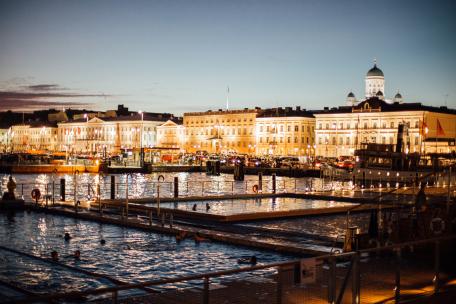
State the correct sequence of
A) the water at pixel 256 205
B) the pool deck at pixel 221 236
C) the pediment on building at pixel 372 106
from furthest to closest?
the pediment on building at pixel 372 106 < the water at pixel 256 205 < the pool deck at pixel 221 236

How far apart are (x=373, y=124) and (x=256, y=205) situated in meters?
105

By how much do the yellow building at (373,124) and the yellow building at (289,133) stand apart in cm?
550

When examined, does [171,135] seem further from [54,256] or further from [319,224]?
[54,256]

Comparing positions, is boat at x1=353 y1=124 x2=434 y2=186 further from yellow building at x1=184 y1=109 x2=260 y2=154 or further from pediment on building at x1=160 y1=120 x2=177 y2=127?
pediment on building at x1=160 y1=120 x2=177 y2=127

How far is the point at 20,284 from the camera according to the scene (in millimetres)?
14930

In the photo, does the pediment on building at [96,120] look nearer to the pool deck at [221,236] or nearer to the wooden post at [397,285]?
the pool deck at [221,236]

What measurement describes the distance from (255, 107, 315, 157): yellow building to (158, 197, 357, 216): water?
11078 centimetres

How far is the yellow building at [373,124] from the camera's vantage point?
127 m

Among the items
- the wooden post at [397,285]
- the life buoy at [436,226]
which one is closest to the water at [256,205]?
the life buoy at [436,226]

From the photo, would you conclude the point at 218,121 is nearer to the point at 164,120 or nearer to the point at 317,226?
the point at 164,120

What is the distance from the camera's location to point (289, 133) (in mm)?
153750

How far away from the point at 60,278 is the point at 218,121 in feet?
515

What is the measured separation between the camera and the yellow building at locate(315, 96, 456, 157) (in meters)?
127

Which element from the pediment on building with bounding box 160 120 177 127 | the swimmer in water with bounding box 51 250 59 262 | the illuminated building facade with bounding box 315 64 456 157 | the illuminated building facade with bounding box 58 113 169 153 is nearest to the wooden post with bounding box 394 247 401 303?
the swimmer in water with bounding box 51 250 59 262
